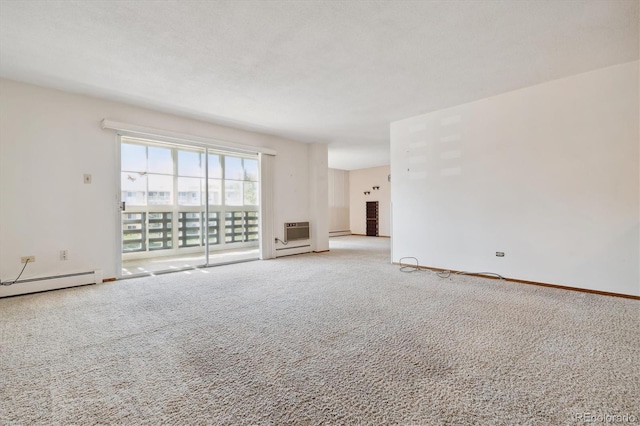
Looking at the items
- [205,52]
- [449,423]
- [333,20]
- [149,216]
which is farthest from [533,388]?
[149,216]

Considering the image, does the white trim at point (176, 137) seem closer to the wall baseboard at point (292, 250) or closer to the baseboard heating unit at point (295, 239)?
the baseboard heating unit at point (295, 239)

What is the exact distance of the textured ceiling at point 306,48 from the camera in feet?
7.31

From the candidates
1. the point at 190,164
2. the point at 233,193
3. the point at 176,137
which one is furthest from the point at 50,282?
the point at 233,193

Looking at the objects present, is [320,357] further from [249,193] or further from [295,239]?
[249,193]

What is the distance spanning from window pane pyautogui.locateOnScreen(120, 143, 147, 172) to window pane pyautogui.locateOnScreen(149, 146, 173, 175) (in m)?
0.13

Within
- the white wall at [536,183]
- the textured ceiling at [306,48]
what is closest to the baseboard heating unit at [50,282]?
the textured ceiling at [306,48]

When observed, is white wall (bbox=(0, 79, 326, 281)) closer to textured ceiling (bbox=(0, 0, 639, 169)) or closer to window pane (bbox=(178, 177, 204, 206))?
textured ceiling (bbox=(0, 0, 639, 169))

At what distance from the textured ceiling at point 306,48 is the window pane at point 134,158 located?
2319mm

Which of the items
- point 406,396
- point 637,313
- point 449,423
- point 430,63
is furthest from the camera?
point 430,63

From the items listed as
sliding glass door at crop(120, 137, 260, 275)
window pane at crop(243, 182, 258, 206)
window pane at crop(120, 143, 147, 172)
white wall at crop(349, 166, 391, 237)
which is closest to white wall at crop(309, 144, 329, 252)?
sliding glass door at crop(120, 137, 260, 275)

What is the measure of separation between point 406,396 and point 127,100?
4.81 m

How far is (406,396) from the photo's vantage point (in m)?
1.47

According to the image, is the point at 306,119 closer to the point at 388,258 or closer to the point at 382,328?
the point at 388,258

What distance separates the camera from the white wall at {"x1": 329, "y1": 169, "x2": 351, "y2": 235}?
1080cm
